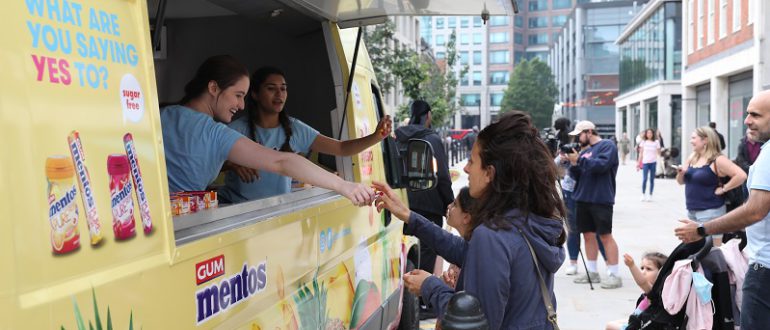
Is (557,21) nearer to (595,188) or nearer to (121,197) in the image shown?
(595,188)

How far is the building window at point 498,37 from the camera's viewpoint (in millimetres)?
140375

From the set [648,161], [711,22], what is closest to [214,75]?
[648,161]

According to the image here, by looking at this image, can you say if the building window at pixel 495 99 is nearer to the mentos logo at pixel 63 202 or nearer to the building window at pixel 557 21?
the building window at pixel 557 21

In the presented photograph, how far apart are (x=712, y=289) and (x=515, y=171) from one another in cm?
239

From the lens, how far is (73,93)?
173cm

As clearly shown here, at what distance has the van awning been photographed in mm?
4062

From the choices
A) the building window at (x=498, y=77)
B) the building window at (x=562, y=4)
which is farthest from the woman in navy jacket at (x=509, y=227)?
the building window at (x=562, y=4)

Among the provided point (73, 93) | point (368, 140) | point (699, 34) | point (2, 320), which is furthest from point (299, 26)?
point (699, 34)

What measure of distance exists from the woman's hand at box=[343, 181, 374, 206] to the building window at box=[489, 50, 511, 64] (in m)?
139

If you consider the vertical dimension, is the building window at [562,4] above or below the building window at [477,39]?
above

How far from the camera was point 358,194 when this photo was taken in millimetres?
2803

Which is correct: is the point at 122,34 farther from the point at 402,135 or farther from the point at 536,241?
the point at 402,135

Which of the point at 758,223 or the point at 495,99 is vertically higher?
the point at 758,223

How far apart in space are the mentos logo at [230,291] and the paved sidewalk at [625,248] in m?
3.59
